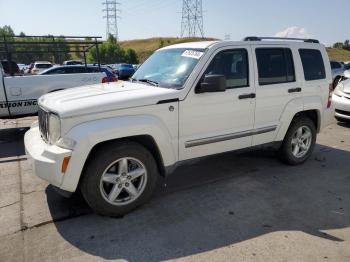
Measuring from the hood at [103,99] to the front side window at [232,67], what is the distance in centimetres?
73

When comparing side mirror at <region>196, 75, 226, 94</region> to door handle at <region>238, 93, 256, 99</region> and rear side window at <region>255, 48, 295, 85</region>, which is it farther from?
rear side window at <region>255, 48, 295, 85</region>

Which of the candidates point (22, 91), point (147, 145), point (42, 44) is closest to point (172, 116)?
point (147, 145)

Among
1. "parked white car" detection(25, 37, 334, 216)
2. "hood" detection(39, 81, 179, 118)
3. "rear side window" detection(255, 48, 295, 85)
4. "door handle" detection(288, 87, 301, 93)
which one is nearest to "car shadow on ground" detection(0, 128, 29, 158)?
"parked white car" detection(25, 37, 334, 216)

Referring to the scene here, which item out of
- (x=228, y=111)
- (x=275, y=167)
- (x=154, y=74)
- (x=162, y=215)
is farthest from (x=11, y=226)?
(x=275, y=167)

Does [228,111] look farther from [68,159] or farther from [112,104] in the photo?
[68,159]

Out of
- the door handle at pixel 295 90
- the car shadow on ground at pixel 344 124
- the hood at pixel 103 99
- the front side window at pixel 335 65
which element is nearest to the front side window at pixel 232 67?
the hood at pixel 103 99

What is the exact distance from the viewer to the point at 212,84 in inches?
160

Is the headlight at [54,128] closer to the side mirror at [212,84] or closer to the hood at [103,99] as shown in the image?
the hood at [103,99]

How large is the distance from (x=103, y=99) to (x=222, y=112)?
1.57 meters

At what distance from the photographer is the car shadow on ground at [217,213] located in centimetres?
341

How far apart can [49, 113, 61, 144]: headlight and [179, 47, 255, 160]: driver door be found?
1387mm

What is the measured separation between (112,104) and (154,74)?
1197mm

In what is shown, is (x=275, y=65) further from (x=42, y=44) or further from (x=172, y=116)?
(x=42, y=44)

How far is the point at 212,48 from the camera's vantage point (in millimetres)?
4410
